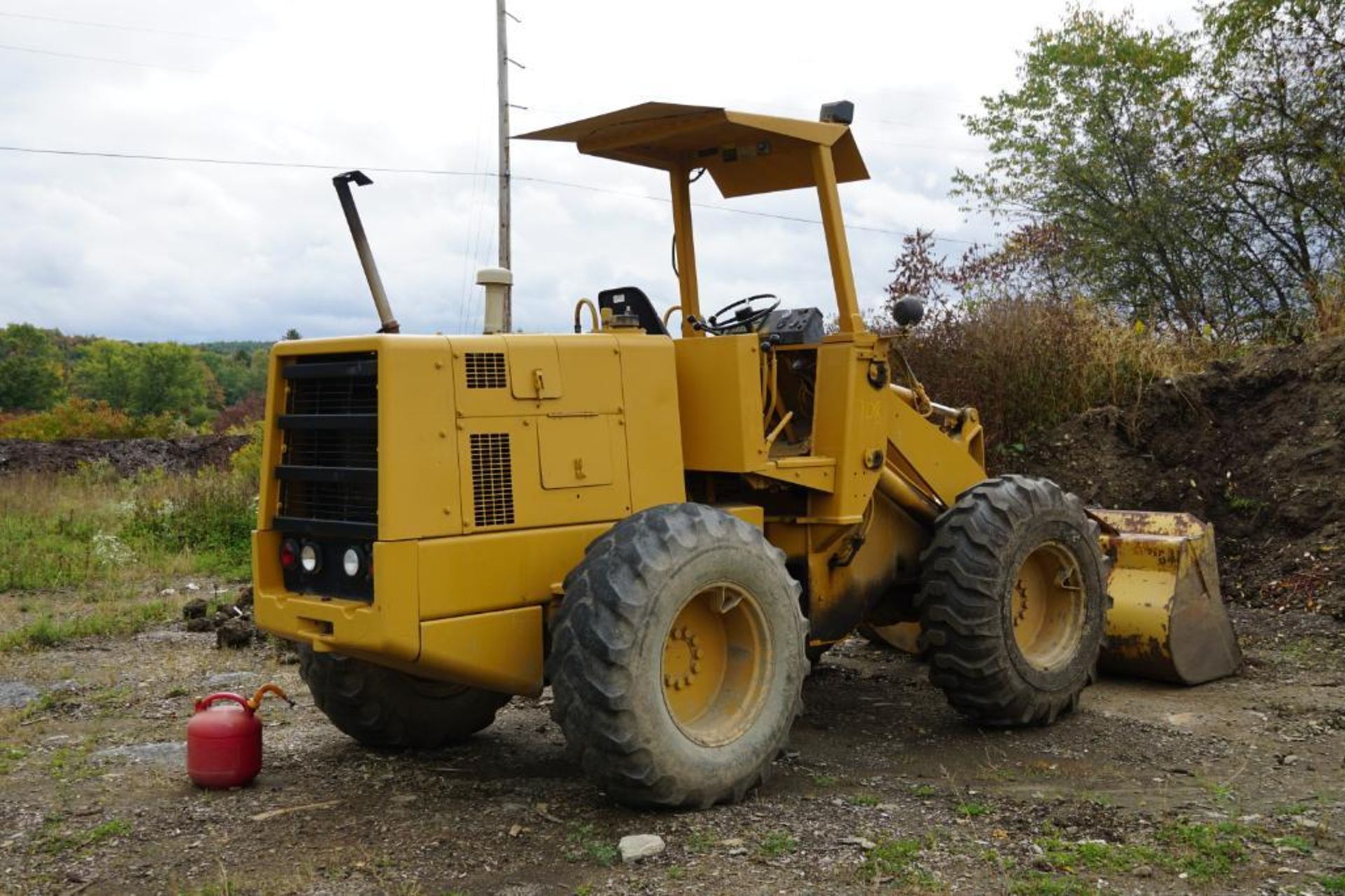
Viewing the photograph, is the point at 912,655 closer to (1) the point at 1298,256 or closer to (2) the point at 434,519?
(2) the point at 434,519

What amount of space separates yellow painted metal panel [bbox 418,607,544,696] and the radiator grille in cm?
48

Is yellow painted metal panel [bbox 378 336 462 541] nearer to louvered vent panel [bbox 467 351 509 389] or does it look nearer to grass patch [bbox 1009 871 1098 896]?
louvered vent panel [bbox 467 351 509 389]

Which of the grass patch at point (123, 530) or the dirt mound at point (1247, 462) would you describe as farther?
the grass patch at point (123, 530)

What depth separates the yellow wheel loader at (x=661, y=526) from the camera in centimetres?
464

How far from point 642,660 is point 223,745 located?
1979mm

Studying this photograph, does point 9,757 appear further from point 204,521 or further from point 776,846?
point 204,521

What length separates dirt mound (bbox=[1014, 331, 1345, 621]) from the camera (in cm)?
935

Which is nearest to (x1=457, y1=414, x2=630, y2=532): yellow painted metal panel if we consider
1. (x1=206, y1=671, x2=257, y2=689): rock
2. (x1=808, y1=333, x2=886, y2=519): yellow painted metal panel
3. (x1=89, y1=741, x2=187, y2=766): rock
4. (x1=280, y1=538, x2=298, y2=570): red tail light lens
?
(x1=280, y1=538, x2=298, y2=570): red tail light lens

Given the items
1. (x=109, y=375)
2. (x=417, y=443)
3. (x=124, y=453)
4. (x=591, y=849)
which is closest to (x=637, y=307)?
(x=417, y=443)

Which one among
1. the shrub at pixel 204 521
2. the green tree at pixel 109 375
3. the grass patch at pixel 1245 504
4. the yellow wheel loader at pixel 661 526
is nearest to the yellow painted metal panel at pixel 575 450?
the yellow wheel loader at pixel 661 526

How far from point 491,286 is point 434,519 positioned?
43.3 inches

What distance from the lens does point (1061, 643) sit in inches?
256

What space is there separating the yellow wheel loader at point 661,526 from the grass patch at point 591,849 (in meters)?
0.19

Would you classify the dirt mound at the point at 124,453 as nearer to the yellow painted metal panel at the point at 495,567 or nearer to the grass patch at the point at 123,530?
the grass patch at the point at 123,530
